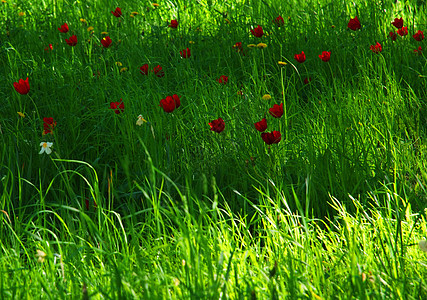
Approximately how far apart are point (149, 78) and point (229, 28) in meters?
1.10

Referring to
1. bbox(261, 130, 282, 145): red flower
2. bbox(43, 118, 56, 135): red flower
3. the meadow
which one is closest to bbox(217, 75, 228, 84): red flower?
the meadow

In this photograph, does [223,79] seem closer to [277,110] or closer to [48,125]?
[277,110]

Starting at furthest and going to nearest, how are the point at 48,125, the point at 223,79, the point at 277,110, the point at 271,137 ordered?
the point at 223,79
the point at 48,125
the point at 277,110
the point at 271,137

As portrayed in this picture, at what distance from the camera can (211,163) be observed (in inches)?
83.4

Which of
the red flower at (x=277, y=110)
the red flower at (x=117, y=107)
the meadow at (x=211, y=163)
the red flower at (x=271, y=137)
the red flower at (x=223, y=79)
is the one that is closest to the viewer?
the meadow at (x=211, y=163)

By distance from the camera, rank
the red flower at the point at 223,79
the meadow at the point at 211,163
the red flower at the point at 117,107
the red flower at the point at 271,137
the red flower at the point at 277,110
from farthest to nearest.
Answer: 1. the red flower at the point at 223,79
2. the red flower at the point at 117,107
3. the red flower at the point at 277,110
4. the red flower at the point at 271,137
5. the meadow at the point at 211,163

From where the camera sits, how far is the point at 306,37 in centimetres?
324

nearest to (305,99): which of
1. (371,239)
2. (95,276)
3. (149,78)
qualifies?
(149,78)

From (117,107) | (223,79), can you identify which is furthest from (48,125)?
(223,79)

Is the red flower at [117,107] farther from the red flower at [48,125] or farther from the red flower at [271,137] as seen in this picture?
the red flower at [271,137]

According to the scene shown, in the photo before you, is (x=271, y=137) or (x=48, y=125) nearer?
(x=271, y=137)

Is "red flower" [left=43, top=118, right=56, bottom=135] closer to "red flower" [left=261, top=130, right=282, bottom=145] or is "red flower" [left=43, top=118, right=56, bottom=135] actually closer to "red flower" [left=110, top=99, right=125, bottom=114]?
"red flower" [left=110, top=99, right=125, bottom=114]

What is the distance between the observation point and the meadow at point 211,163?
4.42 ft

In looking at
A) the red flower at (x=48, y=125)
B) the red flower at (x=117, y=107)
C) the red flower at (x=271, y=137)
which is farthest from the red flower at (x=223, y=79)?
the red flower at (x=48, y=125)
